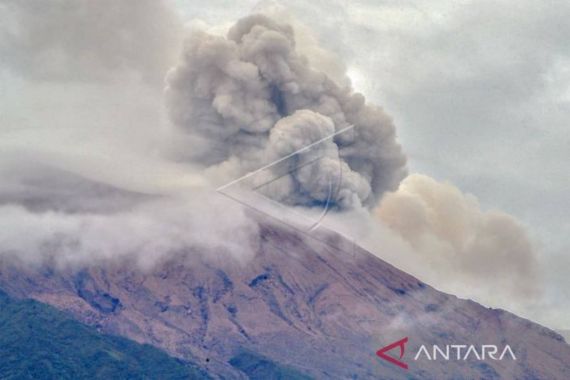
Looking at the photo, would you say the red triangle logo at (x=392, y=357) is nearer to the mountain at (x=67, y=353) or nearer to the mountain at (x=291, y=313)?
the mountain at (x=291, y=313)

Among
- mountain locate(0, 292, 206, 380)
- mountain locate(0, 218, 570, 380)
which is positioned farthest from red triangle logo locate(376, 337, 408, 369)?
mountain locate(0, 292, 206, 380)

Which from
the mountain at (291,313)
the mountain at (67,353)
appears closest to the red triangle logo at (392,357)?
the mountain at (291,313)

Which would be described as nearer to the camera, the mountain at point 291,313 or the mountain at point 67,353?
the mountain at point 67,353

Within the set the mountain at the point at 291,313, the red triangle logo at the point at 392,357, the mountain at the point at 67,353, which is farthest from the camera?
the red triangle logo at the point at 392,357

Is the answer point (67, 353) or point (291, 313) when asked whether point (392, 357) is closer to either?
point (291, 313)

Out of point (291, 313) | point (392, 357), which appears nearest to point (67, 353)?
point (291, 313)
